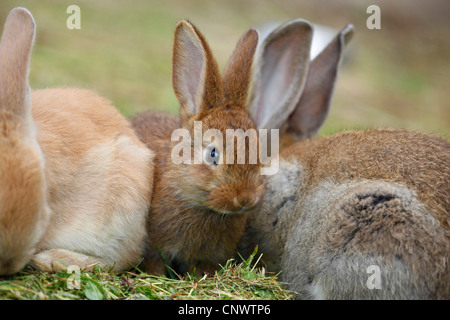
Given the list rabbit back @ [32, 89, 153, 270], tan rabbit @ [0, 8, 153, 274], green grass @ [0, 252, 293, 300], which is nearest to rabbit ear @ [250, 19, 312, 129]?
tan rabbit @ [0, 8, 153, 274]

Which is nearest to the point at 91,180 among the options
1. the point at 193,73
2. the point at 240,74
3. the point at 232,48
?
the point at 193,73

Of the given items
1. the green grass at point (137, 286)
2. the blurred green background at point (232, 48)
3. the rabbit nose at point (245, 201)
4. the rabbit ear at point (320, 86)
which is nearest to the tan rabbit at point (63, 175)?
the green grass at point (137, 286)

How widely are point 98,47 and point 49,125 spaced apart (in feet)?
23.4

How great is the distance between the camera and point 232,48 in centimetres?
1326

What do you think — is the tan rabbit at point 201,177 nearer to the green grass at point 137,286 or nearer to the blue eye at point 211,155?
the blue eye at point 211,155

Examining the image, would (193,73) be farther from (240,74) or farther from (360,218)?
(360,218)

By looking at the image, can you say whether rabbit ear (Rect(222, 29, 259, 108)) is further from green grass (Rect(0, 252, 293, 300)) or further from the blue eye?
green grass (Rect(0, 252, 293, 300))

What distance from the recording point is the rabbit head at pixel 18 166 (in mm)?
3227

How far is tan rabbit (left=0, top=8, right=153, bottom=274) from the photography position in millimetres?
3303

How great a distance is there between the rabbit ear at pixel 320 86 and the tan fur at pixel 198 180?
184 cm

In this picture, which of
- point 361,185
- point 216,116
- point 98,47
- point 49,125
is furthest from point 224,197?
point 98,47

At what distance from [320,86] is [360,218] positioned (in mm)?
2884

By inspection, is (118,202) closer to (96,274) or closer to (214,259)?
(96,274)
